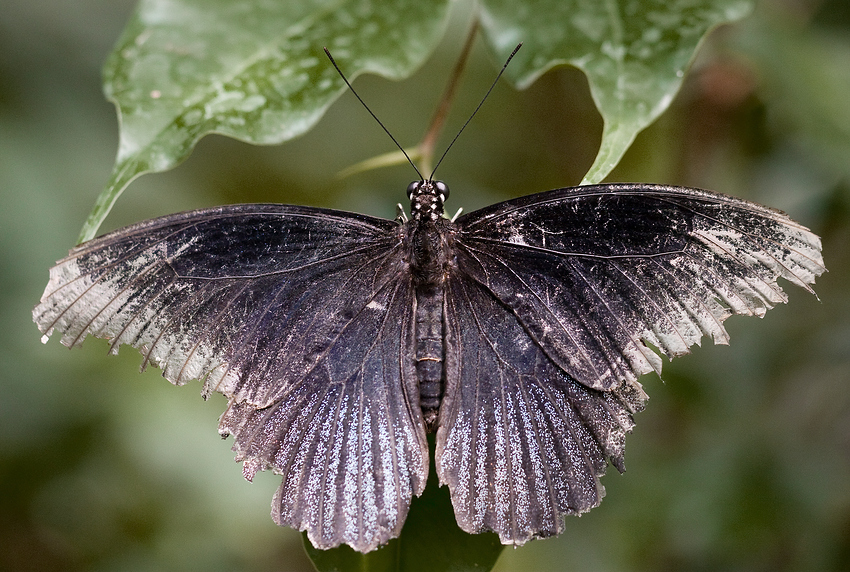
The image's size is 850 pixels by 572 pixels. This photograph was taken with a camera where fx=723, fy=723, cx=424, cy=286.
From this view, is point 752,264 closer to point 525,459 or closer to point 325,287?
point 525,459

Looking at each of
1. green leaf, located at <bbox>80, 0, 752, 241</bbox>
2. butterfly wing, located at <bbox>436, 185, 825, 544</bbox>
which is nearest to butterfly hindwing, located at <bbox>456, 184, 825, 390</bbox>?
butterfly wing, located at <bbox>436, 185, 825, 544</bbox>

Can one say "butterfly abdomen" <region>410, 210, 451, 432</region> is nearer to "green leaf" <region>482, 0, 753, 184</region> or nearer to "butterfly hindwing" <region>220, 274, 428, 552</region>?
"butterfly hindwing" <region>220, 274, 428, 552</region>

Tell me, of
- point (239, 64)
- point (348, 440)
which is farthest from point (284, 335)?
point (239, 64)

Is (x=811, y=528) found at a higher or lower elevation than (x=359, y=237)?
lower

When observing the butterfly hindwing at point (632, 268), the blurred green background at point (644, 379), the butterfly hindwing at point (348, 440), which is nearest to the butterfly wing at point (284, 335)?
the butterfly hindwing at point (348, 440)

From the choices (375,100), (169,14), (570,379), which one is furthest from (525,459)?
(375,100)
